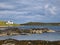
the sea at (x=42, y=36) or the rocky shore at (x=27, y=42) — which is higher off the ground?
the sea at (x=42, y=36)

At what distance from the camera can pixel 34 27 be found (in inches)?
372

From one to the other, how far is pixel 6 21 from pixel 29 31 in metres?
1.16

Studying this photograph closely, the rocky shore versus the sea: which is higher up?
the sea

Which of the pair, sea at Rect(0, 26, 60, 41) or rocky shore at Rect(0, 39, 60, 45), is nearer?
rocky shore at Rect(0, 39, 60, 45)

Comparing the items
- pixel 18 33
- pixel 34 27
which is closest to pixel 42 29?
pixel 34 27

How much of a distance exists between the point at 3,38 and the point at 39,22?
1798 millimetres

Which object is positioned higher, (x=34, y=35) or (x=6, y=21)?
(x=6, y=21)

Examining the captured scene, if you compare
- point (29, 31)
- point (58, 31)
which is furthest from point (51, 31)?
point (29, 31)

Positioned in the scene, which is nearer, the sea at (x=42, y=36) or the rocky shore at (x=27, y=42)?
the rocky shore at (x=27, y=42)

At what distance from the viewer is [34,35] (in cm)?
947

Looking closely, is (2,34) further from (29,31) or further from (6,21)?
(29,31)

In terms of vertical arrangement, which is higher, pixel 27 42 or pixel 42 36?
pixel 42 36

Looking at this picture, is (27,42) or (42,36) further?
(42,36)

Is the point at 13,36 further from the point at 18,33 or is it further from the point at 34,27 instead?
the point at 34,27
